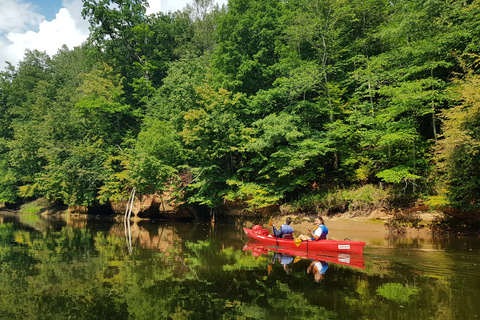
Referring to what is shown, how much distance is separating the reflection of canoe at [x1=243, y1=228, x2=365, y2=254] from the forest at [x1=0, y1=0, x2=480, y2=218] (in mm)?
5453

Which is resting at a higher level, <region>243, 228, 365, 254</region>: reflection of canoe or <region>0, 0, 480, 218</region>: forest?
<region>0, 0, 480, 218</region>: forest

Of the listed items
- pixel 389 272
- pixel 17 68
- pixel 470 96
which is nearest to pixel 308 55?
pixel 470 96

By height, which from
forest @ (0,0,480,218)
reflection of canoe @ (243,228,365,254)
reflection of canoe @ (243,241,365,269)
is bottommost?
reflection of canoe @ (243,241,365,269)

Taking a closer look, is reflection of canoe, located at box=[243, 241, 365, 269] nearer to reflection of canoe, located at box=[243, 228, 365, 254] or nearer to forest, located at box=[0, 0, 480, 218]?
reflection of canoe, located at box=[243, 228, 365, 254]

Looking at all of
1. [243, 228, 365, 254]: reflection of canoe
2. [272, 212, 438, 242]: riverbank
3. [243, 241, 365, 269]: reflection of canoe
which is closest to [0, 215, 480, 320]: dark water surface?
[243, 241, 365, 269]: reflection of canoe

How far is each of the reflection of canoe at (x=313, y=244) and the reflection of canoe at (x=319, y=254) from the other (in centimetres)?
13

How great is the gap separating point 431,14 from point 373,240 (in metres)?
12.3

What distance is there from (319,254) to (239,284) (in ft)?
14.8

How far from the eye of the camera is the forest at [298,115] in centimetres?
1429

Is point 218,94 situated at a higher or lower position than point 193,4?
lower

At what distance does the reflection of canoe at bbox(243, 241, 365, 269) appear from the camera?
30.6 ft

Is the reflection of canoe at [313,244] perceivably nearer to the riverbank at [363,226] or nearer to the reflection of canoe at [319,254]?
the reflection of canoe at [319,254]

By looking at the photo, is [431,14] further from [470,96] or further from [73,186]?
[73,186]

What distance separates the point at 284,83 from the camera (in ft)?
62.2
